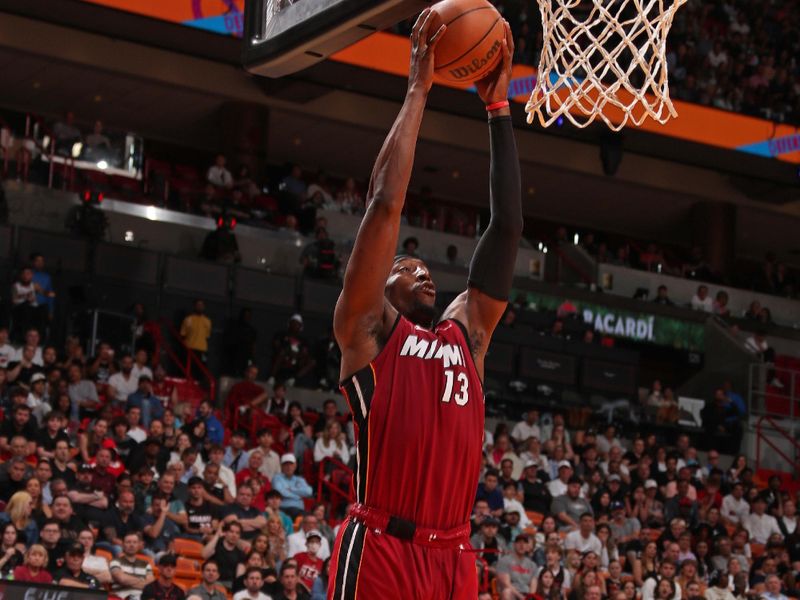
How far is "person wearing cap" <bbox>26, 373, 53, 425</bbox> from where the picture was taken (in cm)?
1209

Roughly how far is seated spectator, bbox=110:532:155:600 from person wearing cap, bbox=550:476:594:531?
5.16 meters

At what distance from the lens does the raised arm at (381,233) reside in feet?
12.4

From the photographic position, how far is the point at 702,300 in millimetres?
22172

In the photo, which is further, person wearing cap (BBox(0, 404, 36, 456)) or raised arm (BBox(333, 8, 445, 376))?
person wearing cap (BBox(0, 404, 36, 456))

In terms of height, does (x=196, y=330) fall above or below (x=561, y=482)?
above

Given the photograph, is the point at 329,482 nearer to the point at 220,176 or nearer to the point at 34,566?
the point at 34,566

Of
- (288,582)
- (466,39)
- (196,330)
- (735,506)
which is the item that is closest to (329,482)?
(288,582)

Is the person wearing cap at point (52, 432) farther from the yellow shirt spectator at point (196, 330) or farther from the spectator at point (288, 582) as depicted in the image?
the yellow shirt spectator at point (196, 330)

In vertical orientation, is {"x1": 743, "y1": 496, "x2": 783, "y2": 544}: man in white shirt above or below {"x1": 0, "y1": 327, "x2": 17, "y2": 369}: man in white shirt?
below

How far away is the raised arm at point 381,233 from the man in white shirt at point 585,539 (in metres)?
9.88

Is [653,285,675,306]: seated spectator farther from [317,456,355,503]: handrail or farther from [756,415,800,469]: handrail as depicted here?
[317,456,355,503]: handrail

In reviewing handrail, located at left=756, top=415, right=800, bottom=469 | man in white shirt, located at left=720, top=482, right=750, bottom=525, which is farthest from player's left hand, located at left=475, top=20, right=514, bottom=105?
handrail, located at left=756, top=415, right=800, bottom=469

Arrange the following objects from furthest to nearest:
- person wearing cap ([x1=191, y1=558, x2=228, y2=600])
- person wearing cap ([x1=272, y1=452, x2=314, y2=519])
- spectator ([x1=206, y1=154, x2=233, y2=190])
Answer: spectator ([x1=206, y1=154, x2=233, y2=190]) → person wearing cap ([x1=272, y1=452, x2=314, y2=519]) → person wearing cap ([x1=191, y1=558, x2=228, y2=600])

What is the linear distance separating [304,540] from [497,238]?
323 inches
